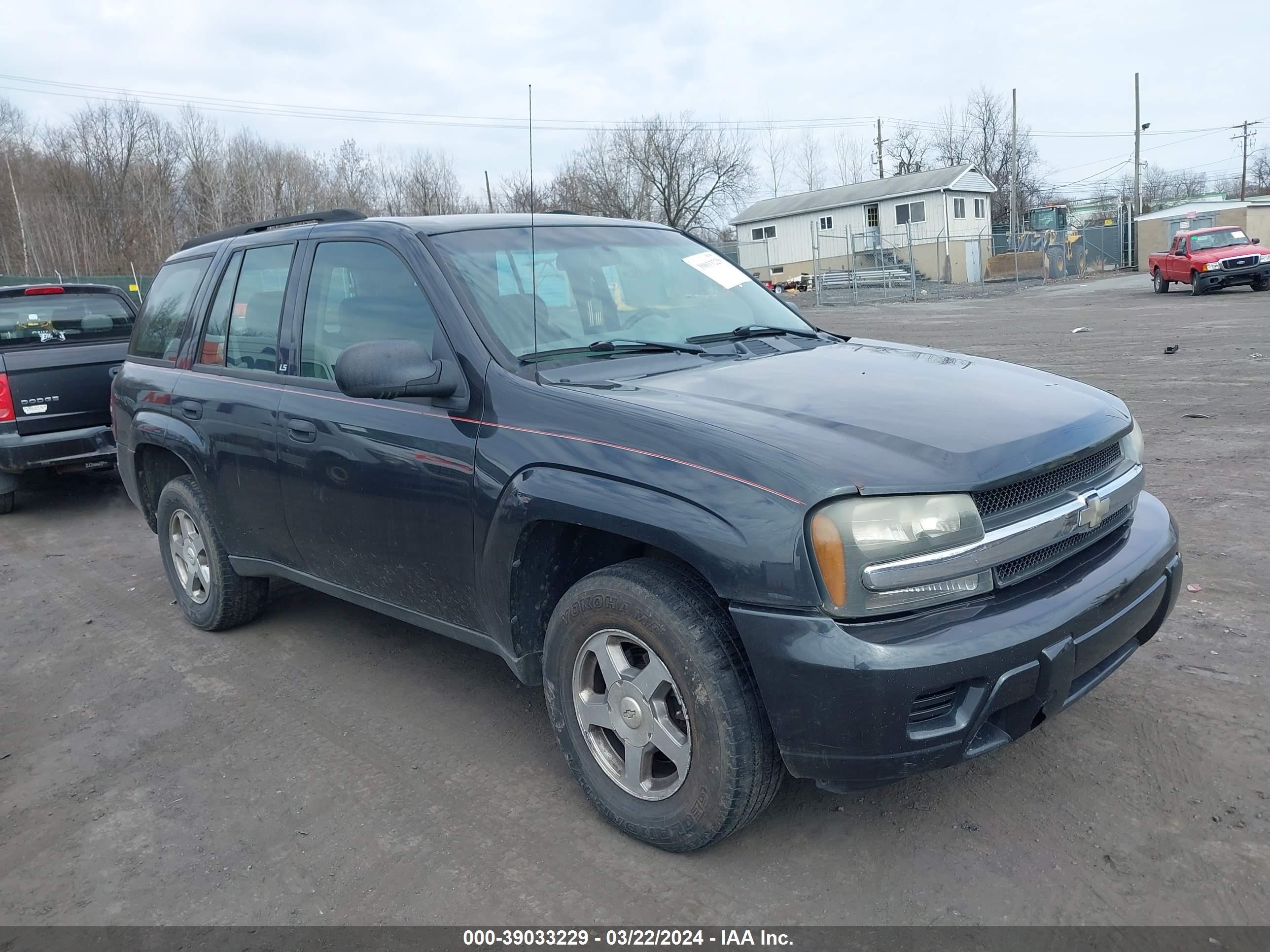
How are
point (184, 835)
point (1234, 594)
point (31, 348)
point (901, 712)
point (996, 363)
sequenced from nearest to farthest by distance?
point (901, 712), point (184, 835), point (996, 363), point (1234, 594), point (31, 348)

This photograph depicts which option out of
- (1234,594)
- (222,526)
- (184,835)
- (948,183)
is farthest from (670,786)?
(948,183)

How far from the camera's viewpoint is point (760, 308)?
4.20m

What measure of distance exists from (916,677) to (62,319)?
8367 millimetres

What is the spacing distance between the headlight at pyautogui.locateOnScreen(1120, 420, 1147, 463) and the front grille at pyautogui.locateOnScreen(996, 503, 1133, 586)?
0.71ft

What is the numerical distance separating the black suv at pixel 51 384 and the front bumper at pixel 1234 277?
2483 cm

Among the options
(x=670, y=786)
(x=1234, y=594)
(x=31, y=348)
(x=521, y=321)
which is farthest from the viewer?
(x=31, y=348)

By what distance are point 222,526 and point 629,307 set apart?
2271 mm

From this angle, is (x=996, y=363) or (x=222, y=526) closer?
(x=996, y=363)

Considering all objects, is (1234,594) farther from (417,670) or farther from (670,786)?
(417,670)

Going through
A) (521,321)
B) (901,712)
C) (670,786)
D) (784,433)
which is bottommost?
(670,786)

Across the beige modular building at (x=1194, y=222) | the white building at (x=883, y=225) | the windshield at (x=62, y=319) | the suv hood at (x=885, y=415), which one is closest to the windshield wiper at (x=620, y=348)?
the suv hood at (x=885, y=415)

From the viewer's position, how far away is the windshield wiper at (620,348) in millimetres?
3352

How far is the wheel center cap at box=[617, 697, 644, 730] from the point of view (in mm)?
2818

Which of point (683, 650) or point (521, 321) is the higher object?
point (521, 321)
